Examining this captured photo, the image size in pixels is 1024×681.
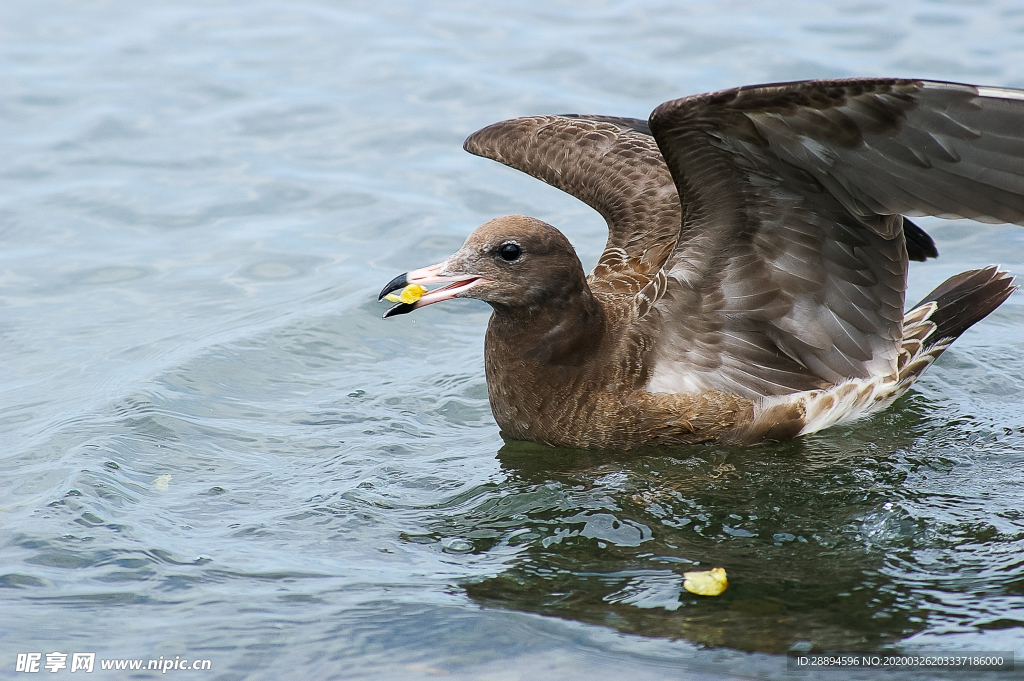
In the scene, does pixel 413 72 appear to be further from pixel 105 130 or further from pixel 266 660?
pixel 266 660

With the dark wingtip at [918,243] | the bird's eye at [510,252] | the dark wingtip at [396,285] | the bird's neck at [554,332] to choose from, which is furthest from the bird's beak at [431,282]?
the dark wingtip at [918,243]

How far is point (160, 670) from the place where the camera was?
423 centimetres

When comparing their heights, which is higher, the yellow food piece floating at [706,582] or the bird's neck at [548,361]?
the bird's neck at [548,361]

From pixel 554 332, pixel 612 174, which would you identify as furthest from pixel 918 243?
pixel 554 332

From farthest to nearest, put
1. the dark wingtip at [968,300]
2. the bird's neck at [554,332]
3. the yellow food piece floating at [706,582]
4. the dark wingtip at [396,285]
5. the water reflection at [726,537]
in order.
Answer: the dark wingtip at [968,300]
the bird's neck at [554,332]
the dark wingtip at [396,285]
the yellow food piece floating at [706,582]
the water reflection at [726,537]

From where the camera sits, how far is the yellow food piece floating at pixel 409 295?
5.47m

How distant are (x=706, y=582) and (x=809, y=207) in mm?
1875

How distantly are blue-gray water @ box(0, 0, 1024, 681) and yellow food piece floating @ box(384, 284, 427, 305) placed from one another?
2.77ft

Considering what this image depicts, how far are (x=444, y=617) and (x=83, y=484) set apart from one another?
2.01 meters

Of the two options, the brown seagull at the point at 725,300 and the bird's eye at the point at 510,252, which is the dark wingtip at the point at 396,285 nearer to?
the brown seagull at the point at 725,300

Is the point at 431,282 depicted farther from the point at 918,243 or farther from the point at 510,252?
the point at 918,243

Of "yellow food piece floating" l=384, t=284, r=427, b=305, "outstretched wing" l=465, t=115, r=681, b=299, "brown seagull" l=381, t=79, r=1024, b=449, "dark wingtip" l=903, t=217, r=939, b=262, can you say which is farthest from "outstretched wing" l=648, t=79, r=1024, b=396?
"yellow food piece floating" l=384, t=284, r=427, b=305

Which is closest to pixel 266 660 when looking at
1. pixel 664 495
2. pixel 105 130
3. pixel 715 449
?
pixel 664 495

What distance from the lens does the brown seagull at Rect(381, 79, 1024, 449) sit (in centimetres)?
522
